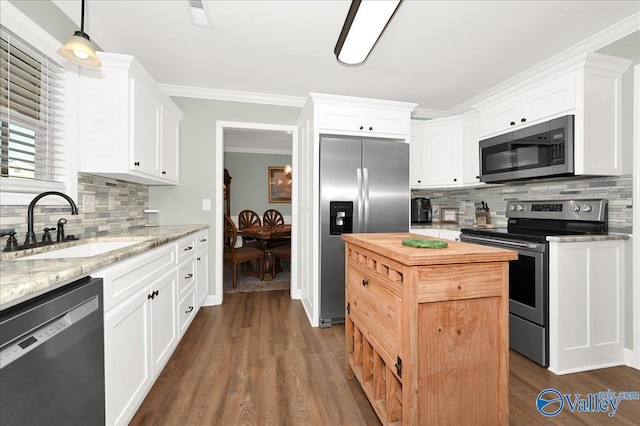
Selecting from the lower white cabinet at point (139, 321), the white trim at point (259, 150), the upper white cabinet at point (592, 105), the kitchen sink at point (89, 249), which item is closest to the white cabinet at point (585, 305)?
the upper white cabinet at point (592, 105)

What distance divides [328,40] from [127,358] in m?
Result: 2.48

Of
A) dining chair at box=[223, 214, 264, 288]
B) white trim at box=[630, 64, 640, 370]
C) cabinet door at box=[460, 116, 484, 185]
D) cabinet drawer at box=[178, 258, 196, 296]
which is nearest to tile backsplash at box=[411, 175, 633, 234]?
white trim at box=[630, 64, 640, 370]

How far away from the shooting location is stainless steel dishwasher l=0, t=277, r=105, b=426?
0.71 metres

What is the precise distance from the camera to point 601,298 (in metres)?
1.98

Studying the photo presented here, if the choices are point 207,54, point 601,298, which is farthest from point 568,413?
point 207,54

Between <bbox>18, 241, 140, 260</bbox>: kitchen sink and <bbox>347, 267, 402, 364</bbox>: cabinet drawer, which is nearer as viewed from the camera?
<bbox>347, 267, 402, 364</bbox>: cabinet drawer

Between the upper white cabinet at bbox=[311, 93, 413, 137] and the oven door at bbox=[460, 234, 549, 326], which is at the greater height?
the upper white cabinet at bbox=[311, 93, 413, 137]

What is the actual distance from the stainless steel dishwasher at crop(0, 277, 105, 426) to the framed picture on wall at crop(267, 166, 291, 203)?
5.29m

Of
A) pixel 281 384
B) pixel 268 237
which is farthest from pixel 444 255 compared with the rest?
pixel 268 237

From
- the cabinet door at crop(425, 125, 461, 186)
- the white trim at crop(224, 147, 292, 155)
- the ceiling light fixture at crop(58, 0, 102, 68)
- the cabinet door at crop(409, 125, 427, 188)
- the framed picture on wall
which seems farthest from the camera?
the framed picture on wall

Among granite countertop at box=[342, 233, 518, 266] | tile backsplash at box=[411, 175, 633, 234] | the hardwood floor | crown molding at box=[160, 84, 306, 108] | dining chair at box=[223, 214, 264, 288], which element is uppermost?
crown molding at box=[160, 84, 306, 108]

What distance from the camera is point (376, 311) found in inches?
54.6

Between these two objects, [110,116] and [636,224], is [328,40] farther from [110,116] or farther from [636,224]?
[636,224]

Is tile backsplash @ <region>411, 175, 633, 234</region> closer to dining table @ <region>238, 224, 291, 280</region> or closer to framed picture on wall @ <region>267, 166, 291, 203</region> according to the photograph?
dining table @ <region>238, 224, 291, 280</region>
